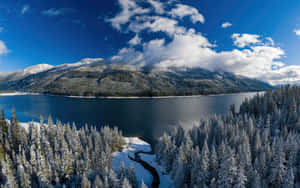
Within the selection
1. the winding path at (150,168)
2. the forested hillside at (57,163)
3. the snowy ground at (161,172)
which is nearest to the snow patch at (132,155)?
the winding path at (150,168)

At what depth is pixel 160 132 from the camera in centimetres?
9019

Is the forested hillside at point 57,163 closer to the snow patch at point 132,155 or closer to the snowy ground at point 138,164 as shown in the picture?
the snow patch at point 132,155

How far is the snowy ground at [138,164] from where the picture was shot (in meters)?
44.9

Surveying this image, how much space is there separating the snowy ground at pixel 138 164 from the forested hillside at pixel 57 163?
4714mm

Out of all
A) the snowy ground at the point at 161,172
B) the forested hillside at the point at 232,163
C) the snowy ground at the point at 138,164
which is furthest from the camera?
the snowy ground at the point at 138,164

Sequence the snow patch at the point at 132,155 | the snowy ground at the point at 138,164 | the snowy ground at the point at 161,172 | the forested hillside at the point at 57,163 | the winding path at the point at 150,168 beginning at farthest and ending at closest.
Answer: the snow patch at the point at 132,155
the snowy ground at the point at 138,164
the winding path at the point at 150,168
the snowy ground at the point at 161,172
the forested hillside at the point at 57,163

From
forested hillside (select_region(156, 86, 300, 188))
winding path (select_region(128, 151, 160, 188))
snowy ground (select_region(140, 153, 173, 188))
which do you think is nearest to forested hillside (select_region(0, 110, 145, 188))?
winding path (select_region(128, 151, 160, 188))

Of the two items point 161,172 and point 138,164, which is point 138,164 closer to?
point 138,164

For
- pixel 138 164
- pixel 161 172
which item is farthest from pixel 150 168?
pixel 138 164

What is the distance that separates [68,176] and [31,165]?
1185 cm

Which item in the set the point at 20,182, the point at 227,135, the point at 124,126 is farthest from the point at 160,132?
the point at 20,182

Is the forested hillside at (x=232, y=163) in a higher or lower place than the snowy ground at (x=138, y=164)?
higher

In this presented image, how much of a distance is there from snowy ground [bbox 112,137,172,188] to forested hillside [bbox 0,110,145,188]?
186 inches

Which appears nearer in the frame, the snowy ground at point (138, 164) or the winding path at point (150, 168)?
the winding path at point (150, 168)
